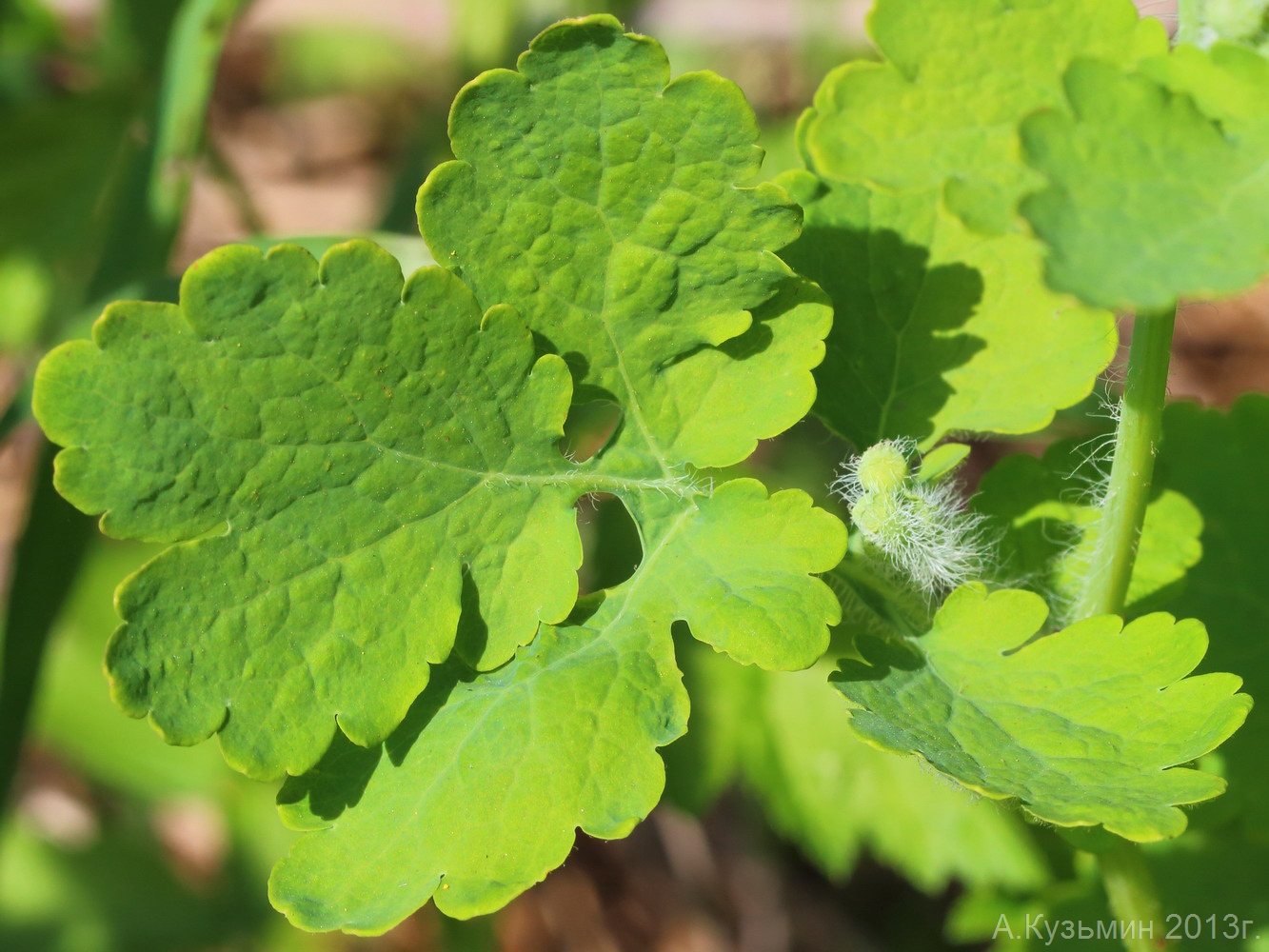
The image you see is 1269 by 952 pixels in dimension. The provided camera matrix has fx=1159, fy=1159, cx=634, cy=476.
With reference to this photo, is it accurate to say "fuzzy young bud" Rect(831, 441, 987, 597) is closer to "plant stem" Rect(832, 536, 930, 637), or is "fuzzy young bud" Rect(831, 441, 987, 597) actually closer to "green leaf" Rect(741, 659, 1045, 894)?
"plant stem" Rect(832, 536, 930, 637)

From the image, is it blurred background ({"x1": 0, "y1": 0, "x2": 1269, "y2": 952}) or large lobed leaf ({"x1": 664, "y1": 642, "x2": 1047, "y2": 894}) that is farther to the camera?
large lobed leaf ({"x1": 664, "y1": 642, "x2": 1047, "y2": 894})

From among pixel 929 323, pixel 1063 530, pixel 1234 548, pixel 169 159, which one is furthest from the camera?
pixel 169 159

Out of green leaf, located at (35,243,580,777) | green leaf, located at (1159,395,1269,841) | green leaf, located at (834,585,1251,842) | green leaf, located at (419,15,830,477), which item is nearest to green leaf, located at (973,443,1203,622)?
green leaf, located at (1159,395,1269,841)

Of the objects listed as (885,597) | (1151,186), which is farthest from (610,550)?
(1151,186)

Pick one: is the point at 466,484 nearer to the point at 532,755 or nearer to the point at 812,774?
the point at 532,755

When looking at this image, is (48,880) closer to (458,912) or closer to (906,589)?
(458,912)

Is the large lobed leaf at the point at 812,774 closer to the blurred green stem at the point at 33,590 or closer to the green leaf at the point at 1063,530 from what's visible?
the green leaf at the point at 1063,530

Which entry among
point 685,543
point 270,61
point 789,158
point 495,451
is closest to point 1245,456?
point 685,543
